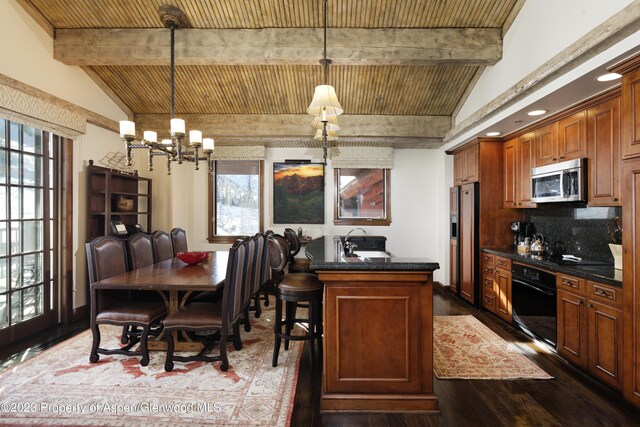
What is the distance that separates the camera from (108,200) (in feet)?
14.5

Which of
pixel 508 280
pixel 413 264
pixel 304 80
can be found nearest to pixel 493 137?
pixel 508 280

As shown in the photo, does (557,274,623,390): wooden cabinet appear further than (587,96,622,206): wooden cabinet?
No

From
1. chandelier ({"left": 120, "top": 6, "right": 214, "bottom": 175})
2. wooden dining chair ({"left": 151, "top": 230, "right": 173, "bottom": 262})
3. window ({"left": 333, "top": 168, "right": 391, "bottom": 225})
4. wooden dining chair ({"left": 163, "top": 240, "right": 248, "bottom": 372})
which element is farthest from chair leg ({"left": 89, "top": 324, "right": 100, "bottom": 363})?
window ({"left": 333, "top": 168, "right": 391, "bottom": 225})

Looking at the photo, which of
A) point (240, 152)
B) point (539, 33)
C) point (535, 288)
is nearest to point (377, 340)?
point (535, 288)

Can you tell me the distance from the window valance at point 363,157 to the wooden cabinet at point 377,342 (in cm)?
391

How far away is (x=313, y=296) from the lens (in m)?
2.74

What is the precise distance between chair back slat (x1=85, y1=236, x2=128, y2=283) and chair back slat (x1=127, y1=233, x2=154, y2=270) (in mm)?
125

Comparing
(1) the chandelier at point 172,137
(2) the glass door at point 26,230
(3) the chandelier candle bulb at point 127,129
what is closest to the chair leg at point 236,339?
(1) the chandelier at point 172,137

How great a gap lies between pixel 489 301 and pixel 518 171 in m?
1.76

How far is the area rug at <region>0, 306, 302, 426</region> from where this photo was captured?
211 cm

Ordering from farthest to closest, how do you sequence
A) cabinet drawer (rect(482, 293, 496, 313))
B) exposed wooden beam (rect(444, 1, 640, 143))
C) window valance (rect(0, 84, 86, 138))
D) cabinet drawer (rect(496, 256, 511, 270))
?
cabinet drawer (rect(482, 293, 496, 313)) → cabinet drawer (rect(496, 256, 511, 270)) → window valance (rect(0, 84, 86, 138)) → exposed wooden beam (rect(444, 1, 640, 143))

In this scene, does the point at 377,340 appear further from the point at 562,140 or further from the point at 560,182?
the point at 562,140

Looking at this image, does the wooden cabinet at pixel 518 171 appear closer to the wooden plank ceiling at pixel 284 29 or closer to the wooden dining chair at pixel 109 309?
the wooden plank ceiling at pixel 284 29

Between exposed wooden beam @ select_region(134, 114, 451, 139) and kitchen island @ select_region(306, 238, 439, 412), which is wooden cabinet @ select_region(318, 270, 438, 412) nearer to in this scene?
kitchen island @ select_region(306, 238, 439, 412)
